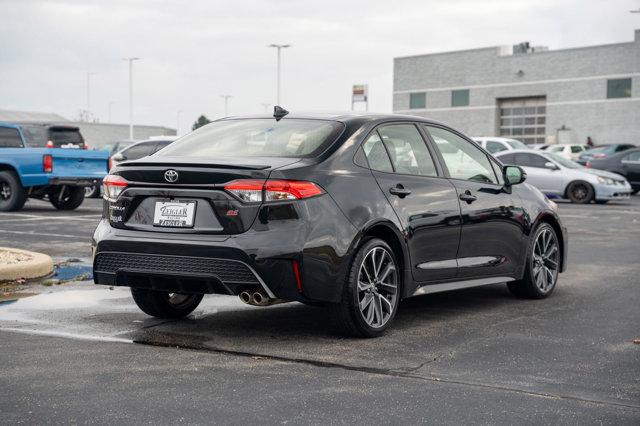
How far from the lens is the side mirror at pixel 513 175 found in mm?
8789

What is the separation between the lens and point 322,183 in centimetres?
670

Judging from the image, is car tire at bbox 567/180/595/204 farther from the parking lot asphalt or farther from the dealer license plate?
the dealer license plate

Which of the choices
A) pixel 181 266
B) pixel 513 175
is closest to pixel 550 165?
pixel 513 175

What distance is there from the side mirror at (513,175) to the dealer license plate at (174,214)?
3235mm

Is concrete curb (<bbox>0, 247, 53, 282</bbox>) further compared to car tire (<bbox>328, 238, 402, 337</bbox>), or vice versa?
concrete curb (<bbox>0, 247, 53, 282</bbox>)

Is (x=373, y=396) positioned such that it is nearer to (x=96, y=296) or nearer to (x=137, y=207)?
(x=137, y=207)

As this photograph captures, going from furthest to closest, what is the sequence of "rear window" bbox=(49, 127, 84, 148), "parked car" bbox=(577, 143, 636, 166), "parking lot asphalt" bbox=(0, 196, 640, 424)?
1. "parked car" bbox=(577, 143, 636, 166)
2. "rear window" bbox=(49, 127, 84, 148)
3. "parking lot asphalt" bbox=(0, 196, 640, 424)

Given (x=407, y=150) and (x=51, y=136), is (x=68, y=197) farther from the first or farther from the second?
(x=407, y=150)

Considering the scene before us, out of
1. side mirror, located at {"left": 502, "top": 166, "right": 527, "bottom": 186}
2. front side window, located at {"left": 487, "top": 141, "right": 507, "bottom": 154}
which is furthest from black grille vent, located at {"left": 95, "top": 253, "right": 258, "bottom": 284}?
front side window, located at {"left": 487, "top": 141, "right": 507, "bottom": 154}

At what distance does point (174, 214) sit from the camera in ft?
22.0

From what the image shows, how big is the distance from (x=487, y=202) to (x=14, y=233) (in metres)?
8.64

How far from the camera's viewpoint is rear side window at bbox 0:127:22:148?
20.1 meters

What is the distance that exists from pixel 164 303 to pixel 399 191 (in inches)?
77.3

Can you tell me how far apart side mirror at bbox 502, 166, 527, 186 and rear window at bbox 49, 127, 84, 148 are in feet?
48.7
